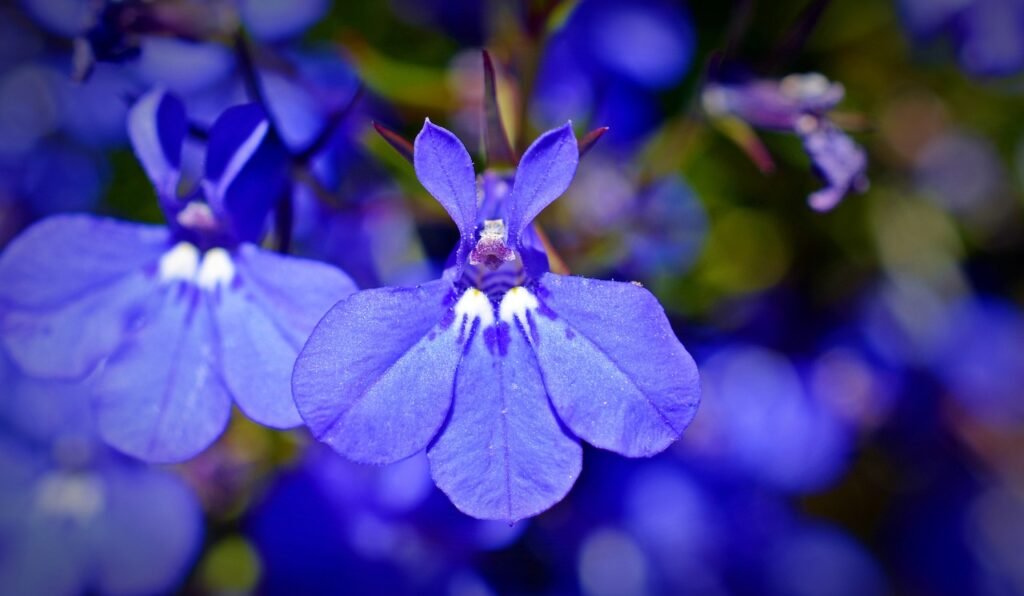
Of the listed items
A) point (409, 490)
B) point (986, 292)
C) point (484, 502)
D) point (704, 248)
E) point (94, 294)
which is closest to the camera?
point (484, 502)

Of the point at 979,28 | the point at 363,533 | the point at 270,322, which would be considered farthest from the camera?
the point at 979,28

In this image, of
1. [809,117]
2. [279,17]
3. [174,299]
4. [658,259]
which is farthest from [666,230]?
[174,299]

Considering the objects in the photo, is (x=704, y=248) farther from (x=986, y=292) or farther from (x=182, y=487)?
(x=182, y=487)

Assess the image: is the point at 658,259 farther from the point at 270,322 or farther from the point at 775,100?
the point at 270,322

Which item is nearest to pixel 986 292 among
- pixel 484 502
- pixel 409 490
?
pixel 409 490

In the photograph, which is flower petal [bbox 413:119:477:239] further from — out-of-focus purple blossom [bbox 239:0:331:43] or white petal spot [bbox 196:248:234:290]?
out-of-focus purple blossom [bbox 239:0:331:43]

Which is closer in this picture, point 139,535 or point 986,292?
point 139,535

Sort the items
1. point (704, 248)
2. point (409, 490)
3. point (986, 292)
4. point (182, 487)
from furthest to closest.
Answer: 1. point (986, 292)
2. point (704, 248)
3. point (182, 487)
4. point (409, 490)
